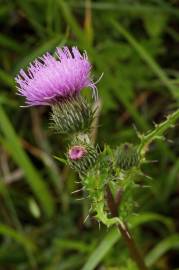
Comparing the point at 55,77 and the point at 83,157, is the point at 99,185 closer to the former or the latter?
the point at 83,157

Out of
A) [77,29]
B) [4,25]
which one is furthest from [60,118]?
[4,25]

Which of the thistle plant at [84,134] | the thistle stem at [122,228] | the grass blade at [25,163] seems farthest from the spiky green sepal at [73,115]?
the grass blade at [25,163]

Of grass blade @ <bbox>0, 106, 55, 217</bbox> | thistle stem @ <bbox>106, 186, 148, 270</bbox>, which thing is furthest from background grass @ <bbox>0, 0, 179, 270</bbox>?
thistle stem @ <bbox>106, 186, 148, 270</bbox>

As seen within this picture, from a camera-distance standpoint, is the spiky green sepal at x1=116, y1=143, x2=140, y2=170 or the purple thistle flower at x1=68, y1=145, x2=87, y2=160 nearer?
the purple thistle flower at x1=68, y1=145, x2=87, y2=160

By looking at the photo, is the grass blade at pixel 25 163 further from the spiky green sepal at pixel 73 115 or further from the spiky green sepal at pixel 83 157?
the spiky green sepal at pixel 83 157

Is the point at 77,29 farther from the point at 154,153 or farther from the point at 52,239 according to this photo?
the point at 52,239

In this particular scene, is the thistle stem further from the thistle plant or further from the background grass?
the background grass
